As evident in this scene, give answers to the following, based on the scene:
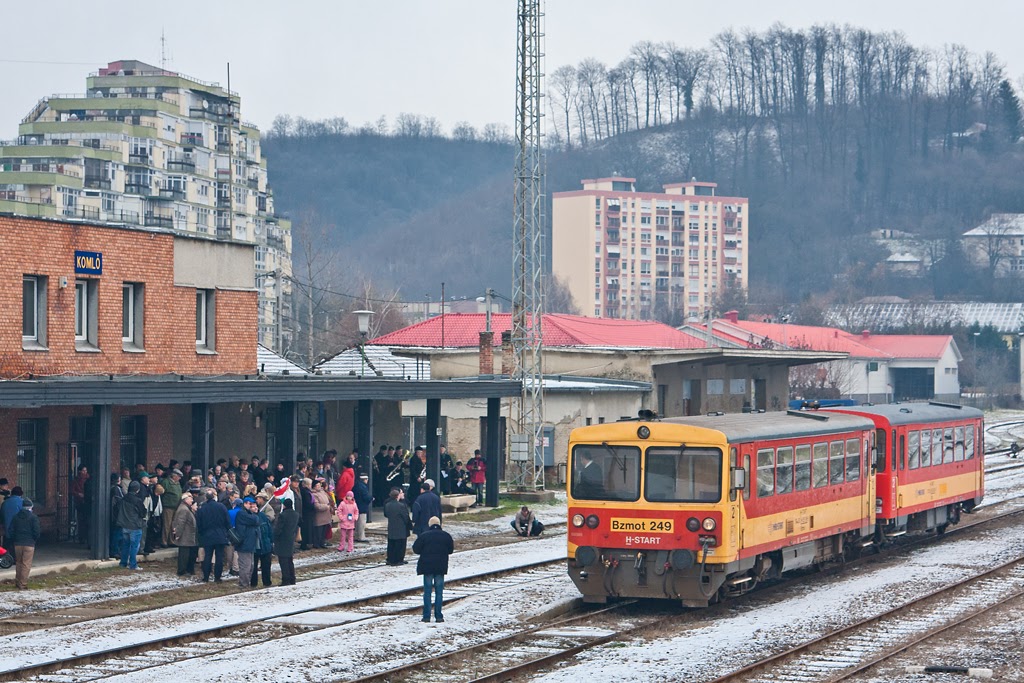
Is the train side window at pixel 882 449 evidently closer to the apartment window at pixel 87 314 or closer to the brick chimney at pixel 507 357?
the apartment window at pixel 87 314

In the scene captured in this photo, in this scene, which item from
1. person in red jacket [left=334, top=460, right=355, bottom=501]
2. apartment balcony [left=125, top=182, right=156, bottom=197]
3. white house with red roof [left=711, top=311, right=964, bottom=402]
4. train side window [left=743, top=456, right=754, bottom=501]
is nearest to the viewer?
train side window [left=743, top=456, right=754, bottom=501]

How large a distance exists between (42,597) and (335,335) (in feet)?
260

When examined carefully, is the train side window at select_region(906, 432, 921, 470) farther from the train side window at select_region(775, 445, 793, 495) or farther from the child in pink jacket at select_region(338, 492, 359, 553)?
the child in pink jacket at select_region(338, 492, 359, 553)

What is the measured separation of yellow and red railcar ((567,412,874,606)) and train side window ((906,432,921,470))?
6.57 m

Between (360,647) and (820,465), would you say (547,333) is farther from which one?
(360,647)

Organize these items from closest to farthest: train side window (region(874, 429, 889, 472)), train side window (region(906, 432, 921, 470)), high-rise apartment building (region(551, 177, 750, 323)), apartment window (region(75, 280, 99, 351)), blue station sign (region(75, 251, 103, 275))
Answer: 1. train side window (region(874, 429, 889, 472))
2. train side window (region(906, 432, 921, 470))
3. blue station sign (region(75, 251, 103, 275))
4. apartment window (region(75, 280, 99, 351))
5. high-rise apartment building (region(551, 177, 750, 323))

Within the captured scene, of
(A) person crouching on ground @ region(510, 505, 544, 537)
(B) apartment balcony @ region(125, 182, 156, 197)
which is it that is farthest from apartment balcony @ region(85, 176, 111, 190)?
(A) person crouching on ground @ region(510, 505, 544, 537)

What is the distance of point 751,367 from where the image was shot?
58.5 metres

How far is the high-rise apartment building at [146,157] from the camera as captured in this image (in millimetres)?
111125

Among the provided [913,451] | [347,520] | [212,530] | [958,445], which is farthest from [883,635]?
→ [958,445]

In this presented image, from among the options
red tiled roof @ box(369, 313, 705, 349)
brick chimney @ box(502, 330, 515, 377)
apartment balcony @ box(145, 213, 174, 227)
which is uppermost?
apartment balcony @ box(145, 213, 174, 227)

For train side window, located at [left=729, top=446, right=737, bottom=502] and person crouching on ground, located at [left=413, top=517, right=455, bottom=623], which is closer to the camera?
person crouching on ground, located at [left=413, top=517, right=455, bottom=623]

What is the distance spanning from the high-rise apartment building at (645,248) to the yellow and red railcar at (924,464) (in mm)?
124840

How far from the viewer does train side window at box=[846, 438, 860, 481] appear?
78.7ft
